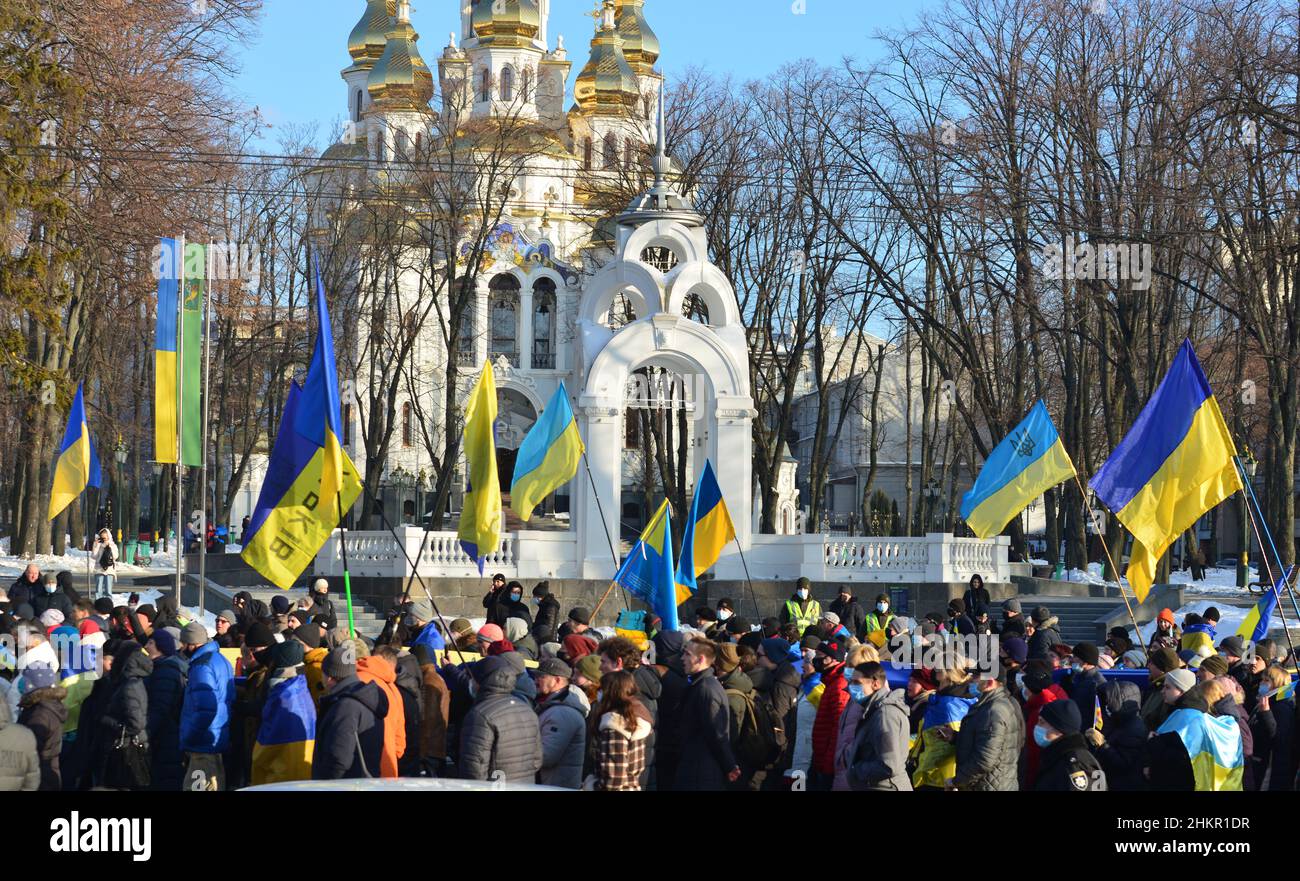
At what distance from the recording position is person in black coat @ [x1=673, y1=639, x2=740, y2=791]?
10.1m

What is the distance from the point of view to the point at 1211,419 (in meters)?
14.6

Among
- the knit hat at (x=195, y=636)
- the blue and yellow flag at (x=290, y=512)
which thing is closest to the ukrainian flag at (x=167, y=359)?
the blue and yellow flag at (x=290, y=512)

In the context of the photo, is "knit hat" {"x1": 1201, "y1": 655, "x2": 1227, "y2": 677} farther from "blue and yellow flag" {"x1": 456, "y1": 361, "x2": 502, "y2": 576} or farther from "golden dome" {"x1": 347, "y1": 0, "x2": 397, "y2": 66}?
"golden dome" {"x1": 347, "y1": 0, "x2": 397, "y2": 66}

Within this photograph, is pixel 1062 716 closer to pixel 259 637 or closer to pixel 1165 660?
pixel 1165 660

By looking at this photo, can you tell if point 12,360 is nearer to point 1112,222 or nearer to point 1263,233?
point 1112,222

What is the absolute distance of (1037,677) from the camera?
10758 millimetres

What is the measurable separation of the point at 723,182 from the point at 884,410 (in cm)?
3534

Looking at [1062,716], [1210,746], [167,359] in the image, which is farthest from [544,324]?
[1062,716]

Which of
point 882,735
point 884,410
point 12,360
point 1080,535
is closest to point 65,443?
point 12,360

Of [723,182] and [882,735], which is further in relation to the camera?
[723,182]

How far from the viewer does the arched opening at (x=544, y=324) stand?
6906 centimetres

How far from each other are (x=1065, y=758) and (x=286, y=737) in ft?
14.0

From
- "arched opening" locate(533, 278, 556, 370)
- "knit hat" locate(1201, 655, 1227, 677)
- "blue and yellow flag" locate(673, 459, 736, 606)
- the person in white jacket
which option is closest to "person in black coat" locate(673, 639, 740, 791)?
"knit hat" locate(1201, 655, 1227, 677)

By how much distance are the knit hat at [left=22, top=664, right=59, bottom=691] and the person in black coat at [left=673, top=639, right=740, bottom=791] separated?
3.83 metres
